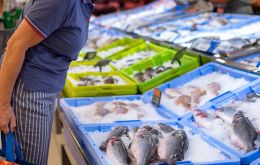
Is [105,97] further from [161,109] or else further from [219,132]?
[219,132]

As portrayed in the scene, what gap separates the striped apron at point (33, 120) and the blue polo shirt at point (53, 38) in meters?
0.05

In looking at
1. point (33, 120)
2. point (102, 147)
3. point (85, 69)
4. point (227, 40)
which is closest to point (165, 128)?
point (102, 147)

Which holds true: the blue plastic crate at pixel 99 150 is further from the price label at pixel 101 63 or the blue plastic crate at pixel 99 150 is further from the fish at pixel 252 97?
the price label at pixel 101 63

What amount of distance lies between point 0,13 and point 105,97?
2.97 meters

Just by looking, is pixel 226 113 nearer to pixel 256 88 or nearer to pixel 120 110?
pixel 256 88

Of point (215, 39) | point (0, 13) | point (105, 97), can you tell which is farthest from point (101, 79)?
point (0, 13)

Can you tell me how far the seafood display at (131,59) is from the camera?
4.13 meters

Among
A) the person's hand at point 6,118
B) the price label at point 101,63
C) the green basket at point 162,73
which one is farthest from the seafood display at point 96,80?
the person's hand at point 6,118

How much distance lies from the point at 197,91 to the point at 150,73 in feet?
2.17

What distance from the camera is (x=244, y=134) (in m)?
2.07

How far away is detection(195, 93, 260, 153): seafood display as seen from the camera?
206cm

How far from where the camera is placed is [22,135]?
2.15 meters

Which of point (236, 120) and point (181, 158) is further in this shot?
point (236, 120)

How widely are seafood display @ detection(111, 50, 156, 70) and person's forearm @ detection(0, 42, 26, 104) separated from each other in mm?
2125
